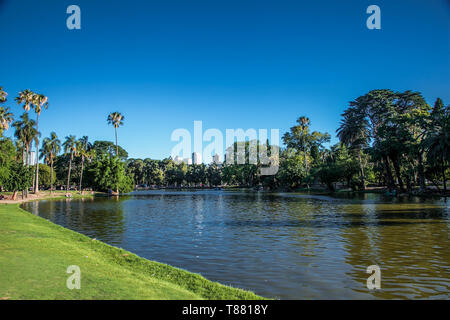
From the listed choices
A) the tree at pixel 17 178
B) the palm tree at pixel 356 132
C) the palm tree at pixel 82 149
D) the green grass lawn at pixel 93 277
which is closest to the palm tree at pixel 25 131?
the tree at pixel 17 178

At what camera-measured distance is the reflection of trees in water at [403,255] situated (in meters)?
8.67

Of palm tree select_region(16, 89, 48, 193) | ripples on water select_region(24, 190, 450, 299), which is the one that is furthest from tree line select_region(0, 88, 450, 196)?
ripples on water select_region(24, 190, 450, 299)

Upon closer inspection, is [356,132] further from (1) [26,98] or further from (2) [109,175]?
(1) [26,98]

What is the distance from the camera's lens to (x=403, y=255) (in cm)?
1230

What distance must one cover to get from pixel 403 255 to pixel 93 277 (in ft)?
37.1

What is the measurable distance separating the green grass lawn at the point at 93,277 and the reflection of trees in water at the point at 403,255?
14.9ft

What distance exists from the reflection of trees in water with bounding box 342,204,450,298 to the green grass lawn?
14.9 ft

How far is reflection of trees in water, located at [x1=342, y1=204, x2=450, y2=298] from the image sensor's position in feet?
28.5

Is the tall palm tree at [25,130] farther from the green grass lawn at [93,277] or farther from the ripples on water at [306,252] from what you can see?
the green grass lawn at [93,277]

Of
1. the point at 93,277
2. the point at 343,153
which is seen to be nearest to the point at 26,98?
the point at 93,277

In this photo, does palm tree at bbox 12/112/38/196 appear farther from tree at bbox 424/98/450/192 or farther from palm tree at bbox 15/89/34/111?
tree at bbox 424/98/450/192
